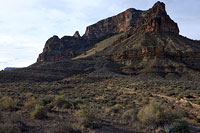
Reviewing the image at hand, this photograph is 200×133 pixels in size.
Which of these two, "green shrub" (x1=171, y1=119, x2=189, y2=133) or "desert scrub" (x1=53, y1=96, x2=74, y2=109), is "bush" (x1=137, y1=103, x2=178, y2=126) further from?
"desert scrub" (x1=53, y1=96, x2=74, y2=109)

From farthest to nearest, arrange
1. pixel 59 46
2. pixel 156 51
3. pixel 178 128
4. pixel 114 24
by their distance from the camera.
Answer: pixel 114 24
pixel 59 46
pixel 156 51
pixel 178 128

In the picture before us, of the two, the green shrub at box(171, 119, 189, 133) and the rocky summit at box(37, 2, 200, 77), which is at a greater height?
the rocky summit at box(37, 2, 200, 77)

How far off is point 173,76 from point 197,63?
16.0m

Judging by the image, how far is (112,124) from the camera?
8375 millimetres

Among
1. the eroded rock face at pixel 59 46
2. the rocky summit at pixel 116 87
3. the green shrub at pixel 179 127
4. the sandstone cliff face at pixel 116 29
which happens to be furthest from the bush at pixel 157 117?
the eroded rock face at pixel 59 46

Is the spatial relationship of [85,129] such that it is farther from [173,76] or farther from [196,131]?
[173,76]

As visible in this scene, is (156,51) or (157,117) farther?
(156,51)

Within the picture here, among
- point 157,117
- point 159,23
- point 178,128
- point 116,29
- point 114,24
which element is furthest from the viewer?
point 114,24

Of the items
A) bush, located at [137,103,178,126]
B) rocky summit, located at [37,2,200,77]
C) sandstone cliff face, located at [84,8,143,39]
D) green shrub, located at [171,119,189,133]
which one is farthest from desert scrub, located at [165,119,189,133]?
sandstone cliff face, located at [84,8,143,39]

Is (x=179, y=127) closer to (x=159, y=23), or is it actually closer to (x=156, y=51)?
(x=156, y=51)

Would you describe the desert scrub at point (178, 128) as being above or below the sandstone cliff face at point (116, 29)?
below

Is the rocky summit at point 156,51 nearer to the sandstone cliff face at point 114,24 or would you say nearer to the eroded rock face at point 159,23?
the eroded rock face at point 159,23

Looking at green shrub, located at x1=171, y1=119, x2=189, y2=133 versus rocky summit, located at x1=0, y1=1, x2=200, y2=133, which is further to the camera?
rocky summit, located at x1=0, y1=1, x2=200, y2=133

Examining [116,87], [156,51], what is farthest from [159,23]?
[116,87]
